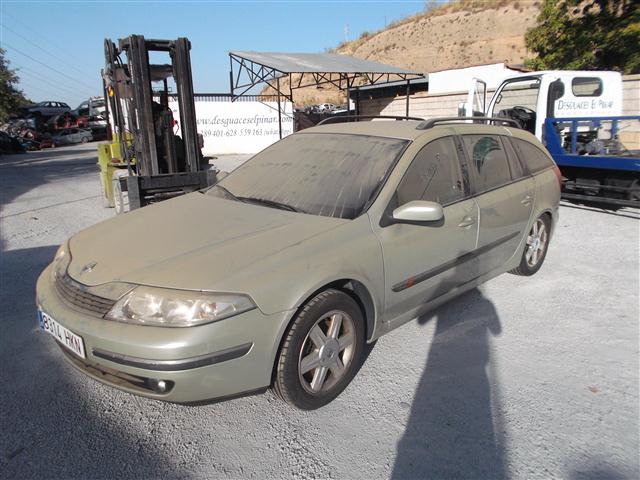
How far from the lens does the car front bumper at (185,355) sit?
2.12m

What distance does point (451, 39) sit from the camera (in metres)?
60.1

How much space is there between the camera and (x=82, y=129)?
3098 cm

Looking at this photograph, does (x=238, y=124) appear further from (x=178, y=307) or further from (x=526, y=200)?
(x=178, y=307)

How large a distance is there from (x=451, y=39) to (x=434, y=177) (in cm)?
6431

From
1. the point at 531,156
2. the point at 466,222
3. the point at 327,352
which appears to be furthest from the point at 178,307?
the point at 531,156

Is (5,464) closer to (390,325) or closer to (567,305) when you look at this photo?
(390,325)

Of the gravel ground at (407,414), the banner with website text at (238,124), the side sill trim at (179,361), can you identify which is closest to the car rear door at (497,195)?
the gravel ground at (407,414)

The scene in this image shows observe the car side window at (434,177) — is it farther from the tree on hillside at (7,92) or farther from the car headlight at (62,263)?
the tree on hillside at (7,92)

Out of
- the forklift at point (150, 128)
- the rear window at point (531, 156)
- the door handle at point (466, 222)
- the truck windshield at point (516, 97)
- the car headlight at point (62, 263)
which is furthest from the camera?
the truck windshield at point (516, 97)

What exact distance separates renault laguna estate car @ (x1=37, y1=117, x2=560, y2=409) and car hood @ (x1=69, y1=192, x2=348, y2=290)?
0.01 meters

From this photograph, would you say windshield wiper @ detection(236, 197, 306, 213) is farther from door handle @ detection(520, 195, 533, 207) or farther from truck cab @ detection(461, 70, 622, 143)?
truck cab @ detection(461, 70, 622, 143)

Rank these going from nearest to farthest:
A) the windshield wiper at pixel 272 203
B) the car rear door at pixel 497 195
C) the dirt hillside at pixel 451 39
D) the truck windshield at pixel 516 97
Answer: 1. the windshield wiper at pixel 272 203
2. the car rear door at pixel 497 195
3. the truck windshield at pixel 516 97
4. the dirt hillside at pixel 451 39

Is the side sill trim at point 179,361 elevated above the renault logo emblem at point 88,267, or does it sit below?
below

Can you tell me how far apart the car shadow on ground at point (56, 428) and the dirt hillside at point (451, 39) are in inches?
2020
